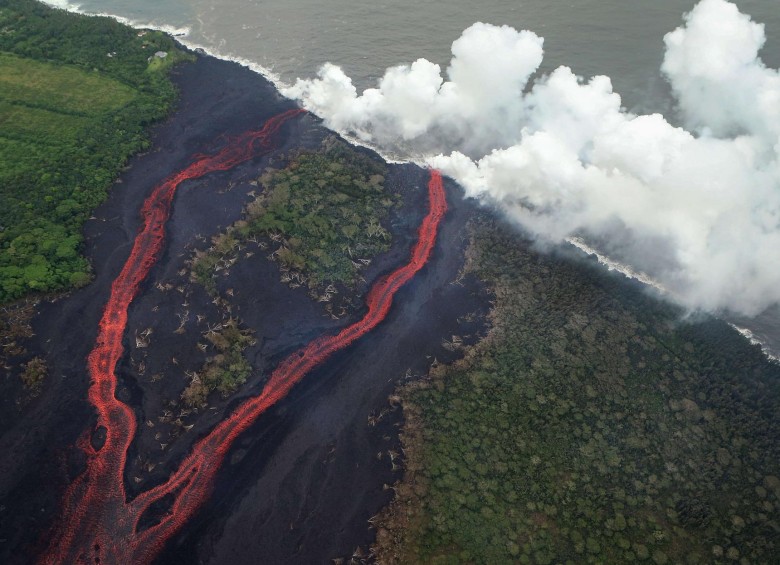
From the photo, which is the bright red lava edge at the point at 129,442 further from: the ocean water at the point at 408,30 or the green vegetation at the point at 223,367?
the ocean water at the point at 408,30

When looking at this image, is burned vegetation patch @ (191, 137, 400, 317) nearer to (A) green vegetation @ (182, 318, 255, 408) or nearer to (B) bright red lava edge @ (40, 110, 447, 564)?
(B) bright red lava edge @ (40, 110, 447, 564)

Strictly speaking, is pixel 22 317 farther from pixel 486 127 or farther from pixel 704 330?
pixel 704 330

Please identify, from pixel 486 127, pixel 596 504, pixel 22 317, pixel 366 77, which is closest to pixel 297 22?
pixel 366 77

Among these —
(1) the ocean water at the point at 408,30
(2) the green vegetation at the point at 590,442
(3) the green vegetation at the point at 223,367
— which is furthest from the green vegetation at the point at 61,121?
(2) the green vegetation at the point at 590,442

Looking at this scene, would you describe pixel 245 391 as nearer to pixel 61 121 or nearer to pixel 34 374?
pixel 34 374

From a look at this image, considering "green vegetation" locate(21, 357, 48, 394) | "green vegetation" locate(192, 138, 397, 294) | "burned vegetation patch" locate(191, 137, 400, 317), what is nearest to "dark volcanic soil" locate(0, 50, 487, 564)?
"green vegetation" locate(21, 357, 48, 394)

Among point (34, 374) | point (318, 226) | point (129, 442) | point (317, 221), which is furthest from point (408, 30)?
point (129, 442)
